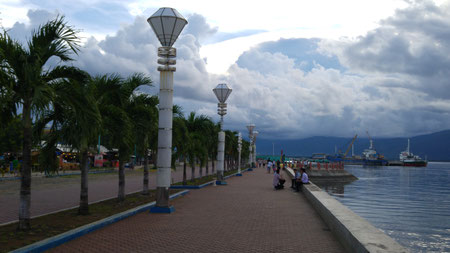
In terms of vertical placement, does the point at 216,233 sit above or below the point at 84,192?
below

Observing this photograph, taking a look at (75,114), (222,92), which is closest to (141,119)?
(75,114)

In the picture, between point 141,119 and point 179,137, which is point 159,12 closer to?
point 141,119

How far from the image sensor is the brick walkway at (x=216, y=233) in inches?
299

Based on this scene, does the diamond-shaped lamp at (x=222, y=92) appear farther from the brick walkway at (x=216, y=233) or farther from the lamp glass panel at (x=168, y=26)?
the brick walkway at (x=216, y=233)

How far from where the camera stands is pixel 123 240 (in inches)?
321

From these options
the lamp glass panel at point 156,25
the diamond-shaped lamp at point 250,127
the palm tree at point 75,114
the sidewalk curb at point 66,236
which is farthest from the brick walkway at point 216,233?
the diamond-shaped lamp at point 250,127

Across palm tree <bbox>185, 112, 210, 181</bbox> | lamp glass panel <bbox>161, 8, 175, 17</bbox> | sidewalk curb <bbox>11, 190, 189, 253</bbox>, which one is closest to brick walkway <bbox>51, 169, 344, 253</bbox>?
sidewalk curb <bbox>11, 190, 189, 253</bbox>

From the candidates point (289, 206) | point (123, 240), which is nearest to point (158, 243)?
point (123, 240)

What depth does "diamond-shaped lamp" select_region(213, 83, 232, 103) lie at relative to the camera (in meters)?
25.0

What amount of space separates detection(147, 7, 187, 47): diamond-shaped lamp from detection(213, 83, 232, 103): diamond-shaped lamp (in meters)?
11.9

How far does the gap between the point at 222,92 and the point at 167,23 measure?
12.4 metres

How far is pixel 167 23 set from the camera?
12.8m

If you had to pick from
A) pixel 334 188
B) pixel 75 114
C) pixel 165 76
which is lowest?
pixel 334 188

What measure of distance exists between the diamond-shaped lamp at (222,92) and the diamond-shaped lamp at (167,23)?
11906mm
